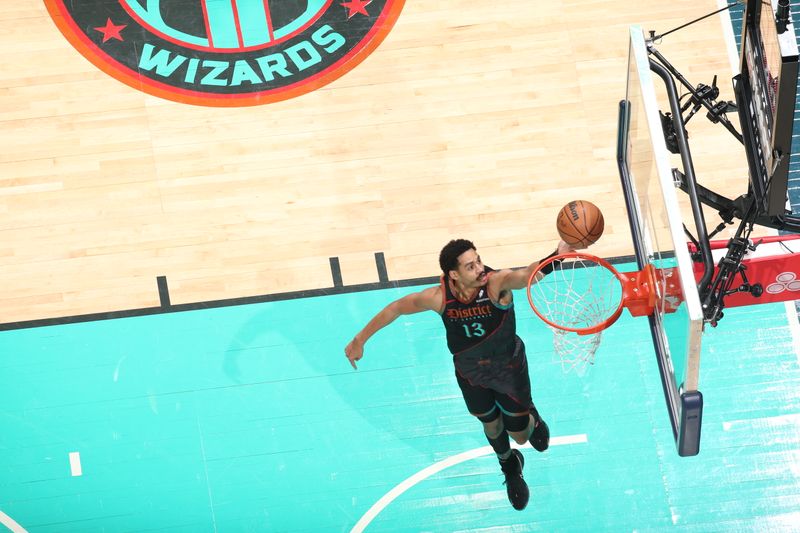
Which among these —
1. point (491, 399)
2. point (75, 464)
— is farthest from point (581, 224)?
point (75, 464)

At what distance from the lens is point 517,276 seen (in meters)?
6.16

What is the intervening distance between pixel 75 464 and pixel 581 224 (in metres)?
4.20

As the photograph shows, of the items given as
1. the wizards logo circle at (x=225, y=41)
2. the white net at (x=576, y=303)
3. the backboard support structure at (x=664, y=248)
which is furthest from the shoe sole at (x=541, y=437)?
the wizards logo circle at (x=225, y=41)

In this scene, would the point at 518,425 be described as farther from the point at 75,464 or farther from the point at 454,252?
the point at 75,464

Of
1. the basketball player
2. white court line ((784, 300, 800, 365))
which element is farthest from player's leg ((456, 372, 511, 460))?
white court line ((784, 300, 800, 365))

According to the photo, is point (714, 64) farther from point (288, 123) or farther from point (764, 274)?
point (288, 123)

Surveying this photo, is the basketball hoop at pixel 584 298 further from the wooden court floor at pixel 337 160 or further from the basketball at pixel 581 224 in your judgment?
the wooden court floor at pixel 337 160

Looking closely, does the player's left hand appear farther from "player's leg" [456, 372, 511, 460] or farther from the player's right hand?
the player's right hand

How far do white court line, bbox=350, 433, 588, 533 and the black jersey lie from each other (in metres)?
0.84

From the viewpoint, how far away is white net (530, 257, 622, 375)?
696 centimetres

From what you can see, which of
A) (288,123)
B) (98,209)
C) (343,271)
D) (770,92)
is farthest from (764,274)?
(98,209)

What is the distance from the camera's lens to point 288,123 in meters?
8.45

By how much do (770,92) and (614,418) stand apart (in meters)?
2.90

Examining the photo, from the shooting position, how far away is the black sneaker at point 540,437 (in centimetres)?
718
